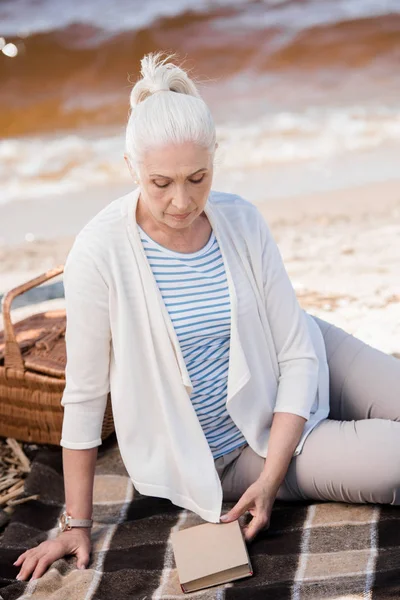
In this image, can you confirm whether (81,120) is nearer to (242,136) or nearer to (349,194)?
(242,136)

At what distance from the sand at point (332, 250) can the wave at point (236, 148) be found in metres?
0.51

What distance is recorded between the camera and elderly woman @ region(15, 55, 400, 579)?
2107 millimetres

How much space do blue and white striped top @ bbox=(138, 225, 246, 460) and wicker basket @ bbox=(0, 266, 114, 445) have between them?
0.69m

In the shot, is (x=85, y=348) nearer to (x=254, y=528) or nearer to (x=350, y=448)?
(x=254, y=528)

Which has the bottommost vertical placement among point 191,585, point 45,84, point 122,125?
point 191,585

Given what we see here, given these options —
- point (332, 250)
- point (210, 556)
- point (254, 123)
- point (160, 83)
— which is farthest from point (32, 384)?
point (254, 123)

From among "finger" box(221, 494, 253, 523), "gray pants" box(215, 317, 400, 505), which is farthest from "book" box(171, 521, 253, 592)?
"gray pants" box(215, 317, 400, 505)

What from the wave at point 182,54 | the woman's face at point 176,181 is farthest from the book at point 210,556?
the wave at point 182,54

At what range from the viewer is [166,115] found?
6.48 ft

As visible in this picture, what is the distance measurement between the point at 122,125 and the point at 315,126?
199 cm

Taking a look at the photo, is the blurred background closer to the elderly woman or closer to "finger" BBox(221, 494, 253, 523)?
the elderly woman

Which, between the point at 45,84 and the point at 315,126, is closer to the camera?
the point at 315,126

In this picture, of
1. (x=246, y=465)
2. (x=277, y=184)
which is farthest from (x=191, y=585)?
(x=277, y=184)

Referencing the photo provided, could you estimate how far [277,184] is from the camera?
692 centimetres
